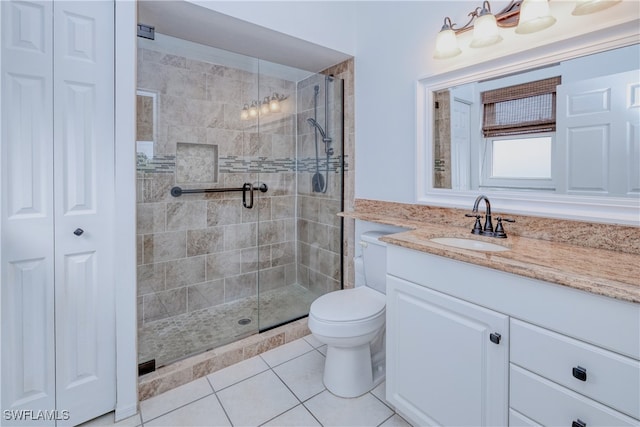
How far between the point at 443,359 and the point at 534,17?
147cm

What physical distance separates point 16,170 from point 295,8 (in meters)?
1.75

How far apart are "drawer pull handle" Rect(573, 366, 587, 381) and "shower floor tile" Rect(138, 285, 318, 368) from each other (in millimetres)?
1737

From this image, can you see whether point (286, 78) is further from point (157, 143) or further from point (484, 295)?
point (484, 295)

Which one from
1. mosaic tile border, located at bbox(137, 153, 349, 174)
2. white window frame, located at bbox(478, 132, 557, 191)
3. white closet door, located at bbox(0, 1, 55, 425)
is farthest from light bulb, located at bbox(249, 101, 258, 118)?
white window frame, located at bbox(478, 132, 557, 191)

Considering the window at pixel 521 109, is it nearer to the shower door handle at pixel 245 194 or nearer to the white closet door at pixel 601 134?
the white closet door at pixel 601 134

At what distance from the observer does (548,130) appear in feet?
4.61

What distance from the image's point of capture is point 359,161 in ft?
7.68

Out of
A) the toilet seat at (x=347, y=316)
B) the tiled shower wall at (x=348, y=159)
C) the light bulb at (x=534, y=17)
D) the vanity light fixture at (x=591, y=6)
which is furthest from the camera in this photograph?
the tiled shower wall at (x=348, y=159)

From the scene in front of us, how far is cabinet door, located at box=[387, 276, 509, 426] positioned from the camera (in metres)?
1.05

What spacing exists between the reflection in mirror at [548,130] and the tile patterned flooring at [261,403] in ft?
4.22

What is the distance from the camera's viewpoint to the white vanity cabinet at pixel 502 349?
0.82 metres

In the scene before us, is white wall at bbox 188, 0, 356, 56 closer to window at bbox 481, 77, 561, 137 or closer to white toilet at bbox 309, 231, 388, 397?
window at bbox 481, 77, 561, 137

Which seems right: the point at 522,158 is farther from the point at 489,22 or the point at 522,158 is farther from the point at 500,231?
the point at 489,22

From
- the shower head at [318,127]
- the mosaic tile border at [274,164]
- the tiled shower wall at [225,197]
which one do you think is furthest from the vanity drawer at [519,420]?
the shower head at [318,127]
